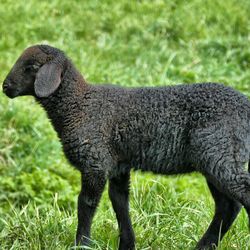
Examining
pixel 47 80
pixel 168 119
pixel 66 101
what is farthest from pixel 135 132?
pixel 47 80

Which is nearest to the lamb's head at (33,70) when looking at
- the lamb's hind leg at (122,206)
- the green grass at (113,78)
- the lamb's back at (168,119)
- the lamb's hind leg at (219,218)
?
the lamb's back at (168,119)

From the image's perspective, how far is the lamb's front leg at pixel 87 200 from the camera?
5.54 m

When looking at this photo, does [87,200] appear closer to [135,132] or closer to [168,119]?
[135,132]

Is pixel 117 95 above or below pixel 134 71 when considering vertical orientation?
above

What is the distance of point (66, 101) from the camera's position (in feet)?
18.8

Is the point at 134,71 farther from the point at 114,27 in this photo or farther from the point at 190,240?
the point at 190,240

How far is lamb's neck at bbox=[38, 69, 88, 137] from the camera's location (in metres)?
5.71

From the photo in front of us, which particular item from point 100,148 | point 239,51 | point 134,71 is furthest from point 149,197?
point 239,51

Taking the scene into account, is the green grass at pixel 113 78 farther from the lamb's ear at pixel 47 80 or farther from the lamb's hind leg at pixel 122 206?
the lamb's ear at pixel 47 80

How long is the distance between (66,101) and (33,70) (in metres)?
0.34

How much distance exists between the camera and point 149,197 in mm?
6746

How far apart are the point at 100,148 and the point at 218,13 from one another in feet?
22.6

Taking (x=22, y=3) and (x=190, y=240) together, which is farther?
(x=22, y=3)

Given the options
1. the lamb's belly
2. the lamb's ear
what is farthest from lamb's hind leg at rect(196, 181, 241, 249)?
the lamb's ear
